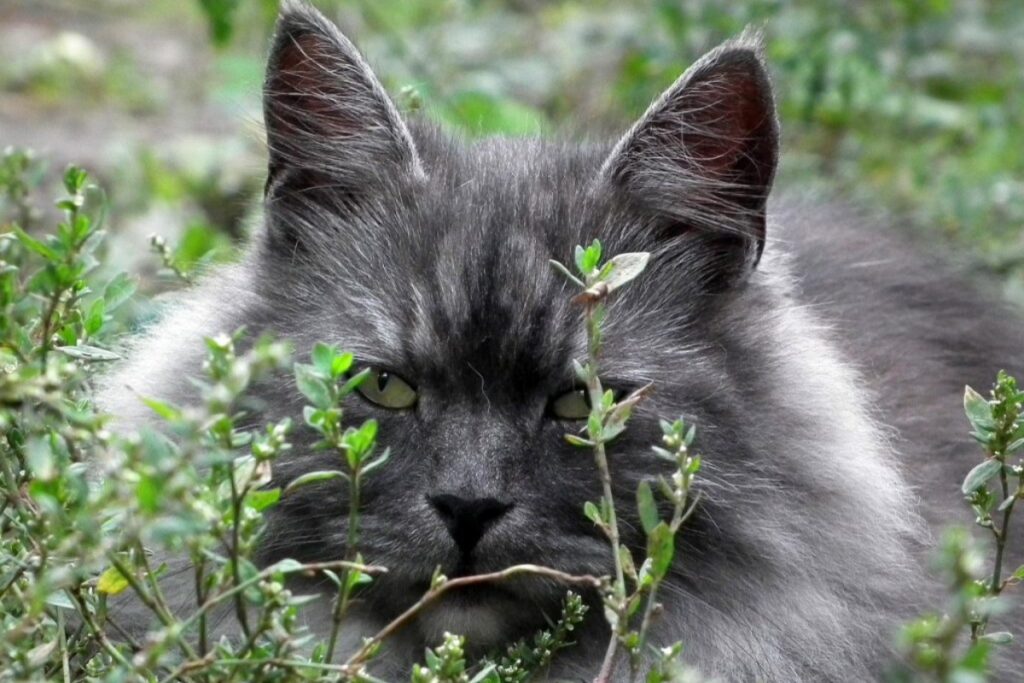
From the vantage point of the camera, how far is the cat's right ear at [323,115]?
126 inches

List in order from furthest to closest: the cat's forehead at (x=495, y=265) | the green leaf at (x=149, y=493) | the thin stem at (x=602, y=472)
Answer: the cat's forehead at (x=495, y=265) < the thin stem at (x=602, y=472) < the green leaf at (x=149, y=493)

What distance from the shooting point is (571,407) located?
2.91m

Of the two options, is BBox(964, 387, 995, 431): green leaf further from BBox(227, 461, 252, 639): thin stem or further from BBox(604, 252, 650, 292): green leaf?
BBox(227, 461, 252, 639): thin stem

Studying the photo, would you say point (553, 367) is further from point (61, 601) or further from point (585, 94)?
point (585, 94)

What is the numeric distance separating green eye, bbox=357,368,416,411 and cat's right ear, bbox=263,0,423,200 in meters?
0.55

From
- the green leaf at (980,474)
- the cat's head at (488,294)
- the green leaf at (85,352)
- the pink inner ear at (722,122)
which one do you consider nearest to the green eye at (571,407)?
the cat's head at (488,294)

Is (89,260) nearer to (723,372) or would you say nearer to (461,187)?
(461,187)

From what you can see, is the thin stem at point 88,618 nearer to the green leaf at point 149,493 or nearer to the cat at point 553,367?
the cat at point 553,367

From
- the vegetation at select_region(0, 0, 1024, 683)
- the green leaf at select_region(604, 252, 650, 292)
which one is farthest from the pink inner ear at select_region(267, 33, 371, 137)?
the green leaf at select_region(604, 252, 650, 292)

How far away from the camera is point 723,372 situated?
310 cm

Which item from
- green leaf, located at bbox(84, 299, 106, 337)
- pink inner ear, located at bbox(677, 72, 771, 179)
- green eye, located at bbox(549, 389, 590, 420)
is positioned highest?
pink inner ear, located at bbox(677, 72, 771, 179)

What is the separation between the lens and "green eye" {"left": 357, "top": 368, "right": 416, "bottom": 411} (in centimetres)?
294

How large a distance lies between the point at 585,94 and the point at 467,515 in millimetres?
5651

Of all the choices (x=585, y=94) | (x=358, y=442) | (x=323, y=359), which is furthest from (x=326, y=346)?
(x=585, y=94)
